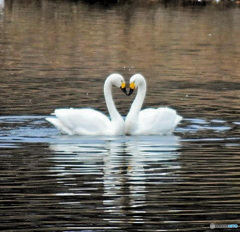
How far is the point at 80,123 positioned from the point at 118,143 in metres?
0.81

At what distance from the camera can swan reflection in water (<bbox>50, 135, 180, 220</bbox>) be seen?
11.8 metres

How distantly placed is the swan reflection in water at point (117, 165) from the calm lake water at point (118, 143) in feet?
0.05

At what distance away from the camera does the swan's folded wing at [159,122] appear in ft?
53.9

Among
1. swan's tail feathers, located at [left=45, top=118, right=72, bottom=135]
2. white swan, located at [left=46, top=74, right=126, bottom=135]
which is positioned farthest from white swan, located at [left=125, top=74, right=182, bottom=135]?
swan's tail feathers, located at [left=45, top=118, right=72, bottom=135]

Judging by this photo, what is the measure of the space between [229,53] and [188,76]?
7219 millimetres

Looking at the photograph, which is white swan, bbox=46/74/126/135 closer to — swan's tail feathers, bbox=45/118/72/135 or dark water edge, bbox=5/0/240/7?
swan's tail feathers, bbox=45/118/72/135

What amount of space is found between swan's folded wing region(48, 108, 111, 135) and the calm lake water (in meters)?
0.25

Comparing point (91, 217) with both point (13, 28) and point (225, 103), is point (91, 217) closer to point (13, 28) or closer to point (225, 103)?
point (225, 103)

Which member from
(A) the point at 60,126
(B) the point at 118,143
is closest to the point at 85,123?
(A) the point at 60,126

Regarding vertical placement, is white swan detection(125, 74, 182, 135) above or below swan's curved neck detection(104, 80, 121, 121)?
below

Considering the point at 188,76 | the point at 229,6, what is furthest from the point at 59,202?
the point at 229,6

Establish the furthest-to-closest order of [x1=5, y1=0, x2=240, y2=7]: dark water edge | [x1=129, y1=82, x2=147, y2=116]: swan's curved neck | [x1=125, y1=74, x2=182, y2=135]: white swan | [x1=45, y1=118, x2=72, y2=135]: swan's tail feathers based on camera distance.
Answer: [x1=5, y1=0, x2=240, y2=7]: dark water edge → [x1=129, y1=82, x2=147, y2=116]: swan's curved neck → [x1=125, y1=74, x2=182, y2=135]: white swan → [x1=45, y1=118, x2=72, y2=135]: swan's tail feathers

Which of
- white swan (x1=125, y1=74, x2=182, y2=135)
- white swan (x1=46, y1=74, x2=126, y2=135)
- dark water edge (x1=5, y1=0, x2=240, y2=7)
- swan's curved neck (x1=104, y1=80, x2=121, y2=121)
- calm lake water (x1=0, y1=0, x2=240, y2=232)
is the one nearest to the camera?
calm lake water (x1=0, y1=0, x2=240, y2=232)

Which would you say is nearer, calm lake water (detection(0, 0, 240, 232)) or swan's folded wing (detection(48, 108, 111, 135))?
calm lake water (detection(0, 0, 240, 232))
